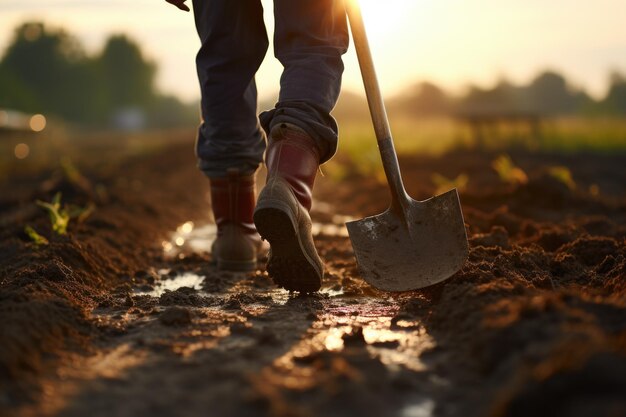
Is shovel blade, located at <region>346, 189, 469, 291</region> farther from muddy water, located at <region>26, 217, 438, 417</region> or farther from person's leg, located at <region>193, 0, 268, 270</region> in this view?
person's leg, located at <region>193, 0, 268, 270</region>

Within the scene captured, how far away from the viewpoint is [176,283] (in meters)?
3.00

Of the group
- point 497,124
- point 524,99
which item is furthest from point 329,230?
point 524,99

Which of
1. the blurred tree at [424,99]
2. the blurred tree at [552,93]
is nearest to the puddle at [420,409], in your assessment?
the blurred tree at [424,99]

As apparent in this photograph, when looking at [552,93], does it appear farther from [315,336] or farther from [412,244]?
[315,336]

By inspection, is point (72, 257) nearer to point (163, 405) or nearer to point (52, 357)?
point (52, 357)

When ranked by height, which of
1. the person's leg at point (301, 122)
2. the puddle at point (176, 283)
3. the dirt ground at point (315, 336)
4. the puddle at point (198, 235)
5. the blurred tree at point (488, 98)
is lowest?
the dirt ground at point (315, 336)

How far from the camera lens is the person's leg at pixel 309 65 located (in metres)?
2.50

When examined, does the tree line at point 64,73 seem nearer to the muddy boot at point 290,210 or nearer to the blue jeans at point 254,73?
the blue jeans at point 254,73

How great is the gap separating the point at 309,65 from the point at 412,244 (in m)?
0.73

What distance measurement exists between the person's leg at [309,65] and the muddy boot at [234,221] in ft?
2.10

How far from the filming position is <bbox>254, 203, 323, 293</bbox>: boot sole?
230cm

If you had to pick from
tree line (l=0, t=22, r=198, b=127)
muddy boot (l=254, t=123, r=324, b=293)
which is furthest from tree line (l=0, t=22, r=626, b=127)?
muddy boot (l=254, t=123, r=324, b=293)

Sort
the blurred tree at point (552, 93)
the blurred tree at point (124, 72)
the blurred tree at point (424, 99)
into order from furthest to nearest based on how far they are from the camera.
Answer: the blurred tree at point (124, 72) < the blurred tree at point (552, 93) < the blurred tree at point (424, 99)

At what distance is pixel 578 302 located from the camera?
1782 mm
